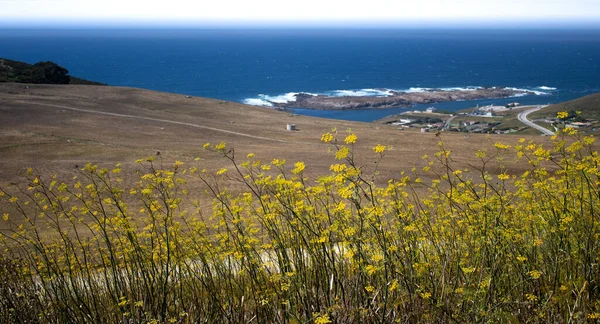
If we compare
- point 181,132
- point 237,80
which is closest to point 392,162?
point 181,132

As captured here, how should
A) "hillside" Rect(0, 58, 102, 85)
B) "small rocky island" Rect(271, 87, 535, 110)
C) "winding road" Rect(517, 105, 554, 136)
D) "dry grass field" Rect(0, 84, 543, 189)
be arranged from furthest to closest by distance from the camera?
1. "small rocky island" Rect(271, 87, 535, 110)
2. "hillside" Rect(0, 58, 102, 85)
3. "winding road" Rect(517, 105, 554, 136)
4. "dry grass field" Rect(0, 84, 543, 189)

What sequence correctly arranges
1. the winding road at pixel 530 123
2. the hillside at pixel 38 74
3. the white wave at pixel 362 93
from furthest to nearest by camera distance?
the white wave at pixel 362 93
the hillside at pixel 38 74
the winding road at pixel 530 123

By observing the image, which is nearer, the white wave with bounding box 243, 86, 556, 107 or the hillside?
the hillside

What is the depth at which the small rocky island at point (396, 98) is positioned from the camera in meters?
69.7

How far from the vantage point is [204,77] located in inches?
4117

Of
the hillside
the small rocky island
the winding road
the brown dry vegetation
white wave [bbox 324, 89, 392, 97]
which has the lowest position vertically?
the winding road

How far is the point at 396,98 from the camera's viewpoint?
244 feet

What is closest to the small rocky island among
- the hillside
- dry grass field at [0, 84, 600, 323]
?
the hillside

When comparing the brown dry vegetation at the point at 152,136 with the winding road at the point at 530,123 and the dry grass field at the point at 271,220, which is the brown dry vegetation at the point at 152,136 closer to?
the dry grass field at the point at 271,220

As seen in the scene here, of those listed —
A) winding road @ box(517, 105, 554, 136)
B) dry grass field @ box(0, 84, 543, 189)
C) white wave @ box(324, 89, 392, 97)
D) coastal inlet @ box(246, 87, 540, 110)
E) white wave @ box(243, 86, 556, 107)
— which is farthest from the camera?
white wave @ box(324, 89, 392, 97)

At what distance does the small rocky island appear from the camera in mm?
69688

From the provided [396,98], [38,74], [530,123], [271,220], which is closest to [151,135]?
[271,220]

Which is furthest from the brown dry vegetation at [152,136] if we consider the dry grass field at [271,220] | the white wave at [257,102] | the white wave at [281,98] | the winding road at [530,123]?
the white wave at [281,98]

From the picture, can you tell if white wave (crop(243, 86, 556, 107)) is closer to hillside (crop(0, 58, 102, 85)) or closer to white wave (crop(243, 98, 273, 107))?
white wave (crop(243, 98, 273, 107))
